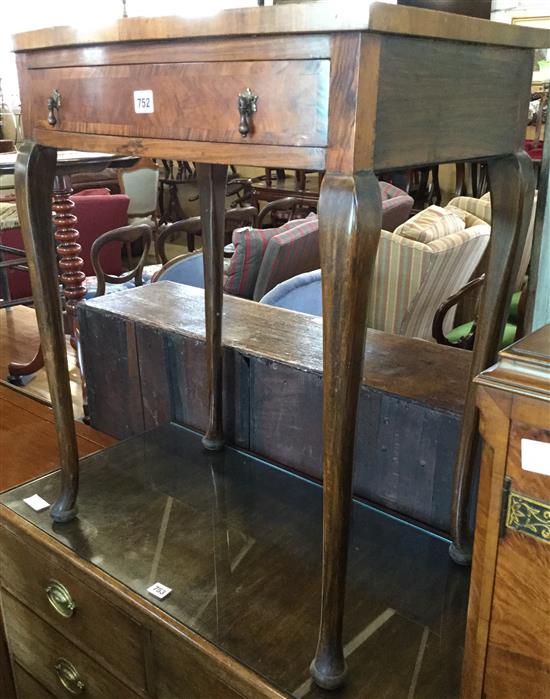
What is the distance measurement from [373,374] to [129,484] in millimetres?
532

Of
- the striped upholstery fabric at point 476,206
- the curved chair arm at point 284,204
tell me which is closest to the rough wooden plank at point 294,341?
the striped upholstery fabric at point 476,206

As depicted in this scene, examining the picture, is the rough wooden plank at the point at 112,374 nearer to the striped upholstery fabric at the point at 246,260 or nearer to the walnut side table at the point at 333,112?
the walnut side table at the point at 333,112

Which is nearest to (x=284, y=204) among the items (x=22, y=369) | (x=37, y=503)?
(x=22, y=369)

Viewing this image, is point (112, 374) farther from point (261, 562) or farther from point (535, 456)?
point (535, 456)

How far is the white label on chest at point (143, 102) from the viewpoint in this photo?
826 millimetres

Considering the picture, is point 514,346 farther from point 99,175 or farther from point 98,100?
point 99,175

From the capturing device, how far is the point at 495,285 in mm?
965

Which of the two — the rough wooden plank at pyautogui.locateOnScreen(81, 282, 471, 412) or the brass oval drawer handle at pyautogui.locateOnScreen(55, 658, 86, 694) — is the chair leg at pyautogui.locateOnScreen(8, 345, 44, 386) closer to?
the rough wooden plank at pyautogui.locateOnScreen(81, 282, 471, 412)

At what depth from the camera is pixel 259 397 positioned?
1309mm

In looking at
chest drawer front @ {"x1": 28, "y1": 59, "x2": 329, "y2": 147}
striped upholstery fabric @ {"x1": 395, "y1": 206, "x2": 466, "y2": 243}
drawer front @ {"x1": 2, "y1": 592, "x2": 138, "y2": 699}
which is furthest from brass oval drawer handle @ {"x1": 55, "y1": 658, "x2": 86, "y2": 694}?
striped upholstery fabric @ {"x1": 395, "y1": 206, "x2": 466, "y2": 243}

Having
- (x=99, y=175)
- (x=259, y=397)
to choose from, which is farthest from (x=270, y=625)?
(x=99, y=175)

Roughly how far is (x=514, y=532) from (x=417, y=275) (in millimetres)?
1581

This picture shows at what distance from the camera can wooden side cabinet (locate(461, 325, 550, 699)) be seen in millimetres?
556

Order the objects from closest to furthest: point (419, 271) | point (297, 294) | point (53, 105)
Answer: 1. point (53, 105)
2. point (297, 294)
3. point (419, 271)
